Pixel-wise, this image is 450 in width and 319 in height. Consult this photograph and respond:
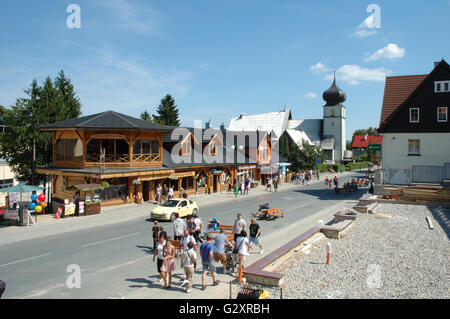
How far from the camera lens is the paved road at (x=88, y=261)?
396 inches

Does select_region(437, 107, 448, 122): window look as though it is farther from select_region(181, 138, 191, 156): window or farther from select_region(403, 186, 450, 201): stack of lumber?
select_region(181, 138, 191, 156): window

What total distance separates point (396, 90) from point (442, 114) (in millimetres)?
5749

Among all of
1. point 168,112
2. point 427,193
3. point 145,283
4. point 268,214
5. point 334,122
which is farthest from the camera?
point 334,122

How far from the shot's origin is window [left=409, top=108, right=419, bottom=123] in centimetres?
2981

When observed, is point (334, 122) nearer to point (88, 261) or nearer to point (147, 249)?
point (147, 249)

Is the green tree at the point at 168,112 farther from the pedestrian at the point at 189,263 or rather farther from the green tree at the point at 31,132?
the pedestrian at the point at 189,263

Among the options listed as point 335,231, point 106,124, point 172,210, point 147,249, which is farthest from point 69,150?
point 335,231

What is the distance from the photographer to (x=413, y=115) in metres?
30.0

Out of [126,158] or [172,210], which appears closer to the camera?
[172,210]

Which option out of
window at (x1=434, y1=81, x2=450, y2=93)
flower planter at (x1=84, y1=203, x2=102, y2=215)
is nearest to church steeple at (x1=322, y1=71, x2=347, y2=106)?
window at (x1=434, y1=81, x2=450, y2=93)

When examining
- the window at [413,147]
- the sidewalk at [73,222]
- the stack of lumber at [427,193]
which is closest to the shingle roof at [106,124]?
the sidewalk at [73,222]

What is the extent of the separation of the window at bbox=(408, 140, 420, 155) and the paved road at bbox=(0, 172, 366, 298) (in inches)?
641
